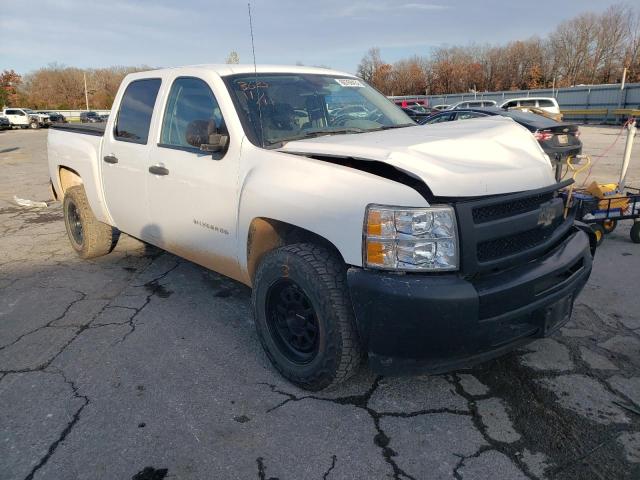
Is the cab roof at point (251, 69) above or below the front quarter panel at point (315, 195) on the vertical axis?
above

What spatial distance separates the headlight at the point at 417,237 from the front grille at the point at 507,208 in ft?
0.61

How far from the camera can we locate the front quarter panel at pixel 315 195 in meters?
2.34

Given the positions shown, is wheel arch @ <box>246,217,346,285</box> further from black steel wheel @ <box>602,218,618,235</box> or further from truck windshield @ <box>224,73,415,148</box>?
black steel wheel @ <box>602,218,618,235</box>

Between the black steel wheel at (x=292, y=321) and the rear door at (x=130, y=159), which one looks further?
the rear door at (x=130, y=159)

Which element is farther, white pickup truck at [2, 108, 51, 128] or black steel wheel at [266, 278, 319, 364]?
white pickup truck at [2, 108, 51, 128]

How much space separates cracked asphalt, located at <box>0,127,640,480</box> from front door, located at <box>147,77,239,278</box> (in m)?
0.67

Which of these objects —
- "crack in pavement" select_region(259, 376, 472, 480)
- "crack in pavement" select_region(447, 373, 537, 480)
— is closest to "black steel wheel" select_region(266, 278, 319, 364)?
"crack in pavement" select_region(259, 376, 472, 480)

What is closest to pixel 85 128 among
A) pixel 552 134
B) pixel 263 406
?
pixel 263 406

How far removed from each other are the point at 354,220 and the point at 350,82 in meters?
2.11

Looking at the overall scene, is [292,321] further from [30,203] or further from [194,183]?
[30,203]

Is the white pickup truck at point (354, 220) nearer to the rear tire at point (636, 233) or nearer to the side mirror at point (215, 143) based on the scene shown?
the side mirror at point (215, 143)

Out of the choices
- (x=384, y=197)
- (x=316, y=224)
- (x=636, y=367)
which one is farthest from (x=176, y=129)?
(x=636, y=367)

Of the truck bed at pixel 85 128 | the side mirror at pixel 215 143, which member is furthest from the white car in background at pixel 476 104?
the side mirror at pixel 215 143

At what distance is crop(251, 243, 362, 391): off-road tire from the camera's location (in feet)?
8.22
